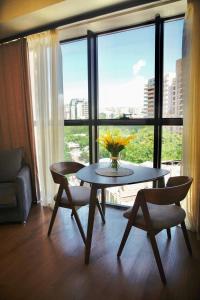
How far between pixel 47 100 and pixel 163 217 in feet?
7.16

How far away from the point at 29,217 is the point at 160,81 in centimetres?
242

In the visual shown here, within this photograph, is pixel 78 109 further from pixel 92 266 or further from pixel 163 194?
pixel 92 266

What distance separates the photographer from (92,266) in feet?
6.64

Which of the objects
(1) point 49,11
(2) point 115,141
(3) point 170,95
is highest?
(1) point 49,11

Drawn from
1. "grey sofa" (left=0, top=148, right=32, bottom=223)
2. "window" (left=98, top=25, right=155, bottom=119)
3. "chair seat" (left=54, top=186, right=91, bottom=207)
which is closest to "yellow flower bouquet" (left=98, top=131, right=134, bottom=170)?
"chair seat" (left=54, top=186, right=91, bottom=207)

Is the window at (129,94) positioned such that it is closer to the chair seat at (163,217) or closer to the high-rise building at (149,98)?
the high-rise building at (149,98)

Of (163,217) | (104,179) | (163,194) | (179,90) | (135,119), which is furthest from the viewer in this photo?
(135,119)

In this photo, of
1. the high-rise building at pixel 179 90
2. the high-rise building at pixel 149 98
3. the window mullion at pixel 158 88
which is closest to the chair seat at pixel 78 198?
the window mullion at pixel 158 88

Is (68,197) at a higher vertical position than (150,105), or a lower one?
lower

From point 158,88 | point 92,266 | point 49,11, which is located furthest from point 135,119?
point 92,266

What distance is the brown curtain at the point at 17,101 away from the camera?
10.9 ft

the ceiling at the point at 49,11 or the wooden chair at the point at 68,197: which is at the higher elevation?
the ceiling at the point at 49,11

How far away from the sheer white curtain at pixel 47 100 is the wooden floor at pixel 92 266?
96 cm

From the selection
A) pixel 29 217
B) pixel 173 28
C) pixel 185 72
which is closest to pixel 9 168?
pixel 29 217
